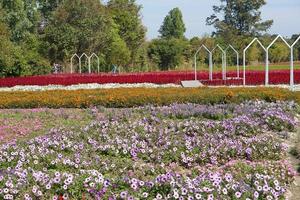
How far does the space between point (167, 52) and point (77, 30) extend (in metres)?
14.8

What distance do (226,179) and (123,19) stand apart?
39.5 m

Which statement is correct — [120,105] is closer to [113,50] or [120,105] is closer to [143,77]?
[143,77]

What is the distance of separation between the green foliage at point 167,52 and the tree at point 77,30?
37.7 feet

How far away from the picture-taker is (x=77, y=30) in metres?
34.5

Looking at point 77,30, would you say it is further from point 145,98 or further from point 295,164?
point 295,164

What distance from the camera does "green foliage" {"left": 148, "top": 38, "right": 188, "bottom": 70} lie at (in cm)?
4772

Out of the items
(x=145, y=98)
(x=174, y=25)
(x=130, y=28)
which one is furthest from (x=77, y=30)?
(x=174, y=25)

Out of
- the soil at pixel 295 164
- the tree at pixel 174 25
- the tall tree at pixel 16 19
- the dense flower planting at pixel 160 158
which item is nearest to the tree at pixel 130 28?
the tall tree at pixel 16 19

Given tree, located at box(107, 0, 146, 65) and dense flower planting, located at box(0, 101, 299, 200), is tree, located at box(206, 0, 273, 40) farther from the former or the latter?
dense flower planting, located at box(0, 101, 299, 200)

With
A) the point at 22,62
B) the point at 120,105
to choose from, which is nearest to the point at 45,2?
the point at 22,62

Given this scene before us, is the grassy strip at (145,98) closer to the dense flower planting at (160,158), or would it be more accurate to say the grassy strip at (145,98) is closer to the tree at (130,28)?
the dense flower planting at (160,158)

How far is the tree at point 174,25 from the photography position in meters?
63.5

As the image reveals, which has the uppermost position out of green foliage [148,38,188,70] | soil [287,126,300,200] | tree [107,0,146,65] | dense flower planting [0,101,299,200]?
tree [107,0,146,65]

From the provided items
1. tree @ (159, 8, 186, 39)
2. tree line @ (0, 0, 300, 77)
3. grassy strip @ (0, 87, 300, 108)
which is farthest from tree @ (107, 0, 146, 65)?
grassy strip @ (0, 87, 300, 108)
